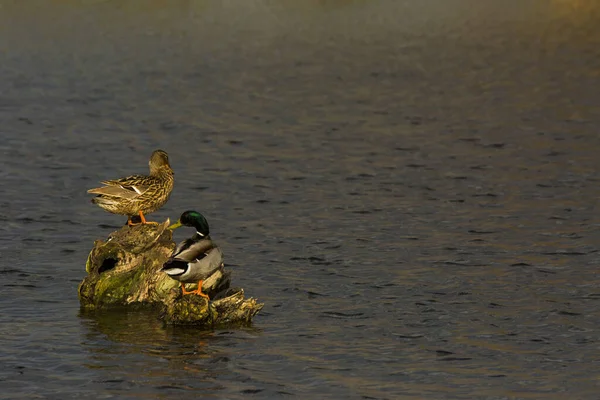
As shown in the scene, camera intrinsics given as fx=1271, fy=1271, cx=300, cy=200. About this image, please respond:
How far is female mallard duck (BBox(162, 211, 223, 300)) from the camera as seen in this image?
1723cm

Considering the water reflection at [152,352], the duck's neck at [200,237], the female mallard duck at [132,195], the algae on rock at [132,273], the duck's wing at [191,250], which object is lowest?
the water reflection at [152,352]

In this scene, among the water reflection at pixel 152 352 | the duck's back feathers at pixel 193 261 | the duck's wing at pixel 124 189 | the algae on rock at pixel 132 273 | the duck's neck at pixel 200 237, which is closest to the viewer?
the water reflection at pixel 152 352

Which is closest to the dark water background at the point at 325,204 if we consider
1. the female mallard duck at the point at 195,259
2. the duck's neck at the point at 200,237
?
the female mallard duck at the point at 195,259

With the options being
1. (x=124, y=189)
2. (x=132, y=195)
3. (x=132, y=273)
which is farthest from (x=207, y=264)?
(x=124, y=189)

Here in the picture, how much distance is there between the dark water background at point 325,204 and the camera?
16094mm

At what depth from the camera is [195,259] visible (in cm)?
1734

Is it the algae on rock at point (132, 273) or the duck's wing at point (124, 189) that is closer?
the algae on rock at point (132, 273)

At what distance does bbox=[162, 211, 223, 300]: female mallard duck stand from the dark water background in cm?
78

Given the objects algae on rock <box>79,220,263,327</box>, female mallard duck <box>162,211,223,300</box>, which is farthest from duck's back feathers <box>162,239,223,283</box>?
algae on rock <box>79,220,263,327</box>

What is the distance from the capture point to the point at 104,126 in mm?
37000

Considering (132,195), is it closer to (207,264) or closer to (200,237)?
(200,237)

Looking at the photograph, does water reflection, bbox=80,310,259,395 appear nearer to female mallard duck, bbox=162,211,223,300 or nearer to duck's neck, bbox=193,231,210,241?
female mallard duck, bbox=162,211,223,300

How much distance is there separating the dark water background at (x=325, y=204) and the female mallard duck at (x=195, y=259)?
0.78 meters

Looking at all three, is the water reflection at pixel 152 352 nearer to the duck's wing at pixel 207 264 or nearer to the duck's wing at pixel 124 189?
the duck's wing at pixel 207 264
